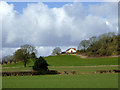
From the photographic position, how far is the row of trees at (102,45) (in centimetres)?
8469

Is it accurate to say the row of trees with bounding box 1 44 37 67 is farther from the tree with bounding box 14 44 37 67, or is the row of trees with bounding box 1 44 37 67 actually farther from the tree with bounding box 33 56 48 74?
the tree with bounding box 33 56 48 74

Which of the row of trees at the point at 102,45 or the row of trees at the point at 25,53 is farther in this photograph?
the row of trees at the point at 102,45

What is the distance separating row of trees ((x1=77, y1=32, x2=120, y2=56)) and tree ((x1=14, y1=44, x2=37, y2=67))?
33128 millimetres

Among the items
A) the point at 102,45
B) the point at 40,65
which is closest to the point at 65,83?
the point at 40,65

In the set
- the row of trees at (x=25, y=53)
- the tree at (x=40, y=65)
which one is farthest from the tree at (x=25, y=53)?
the tree at (x=40, y=65)

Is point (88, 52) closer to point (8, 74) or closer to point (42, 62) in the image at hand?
→ point (42, 62)

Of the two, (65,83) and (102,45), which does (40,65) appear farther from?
(102,45)

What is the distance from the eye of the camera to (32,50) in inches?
2564

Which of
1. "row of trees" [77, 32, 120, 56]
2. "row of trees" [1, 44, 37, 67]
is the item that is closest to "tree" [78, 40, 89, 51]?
"row of trees" [77, 32, 120, 56]

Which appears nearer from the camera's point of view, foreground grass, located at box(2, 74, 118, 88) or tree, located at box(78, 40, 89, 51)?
foreground grass, located at box(2, 74, 118, 88)

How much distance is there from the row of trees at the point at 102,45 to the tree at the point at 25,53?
33128mm

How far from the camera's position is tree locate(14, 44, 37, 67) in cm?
6262

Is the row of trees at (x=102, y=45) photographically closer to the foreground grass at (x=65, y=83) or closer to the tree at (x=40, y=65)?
the tree at (x=40, y=65)

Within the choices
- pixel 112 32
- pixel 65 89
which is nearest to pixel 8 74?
pixel 65 89
